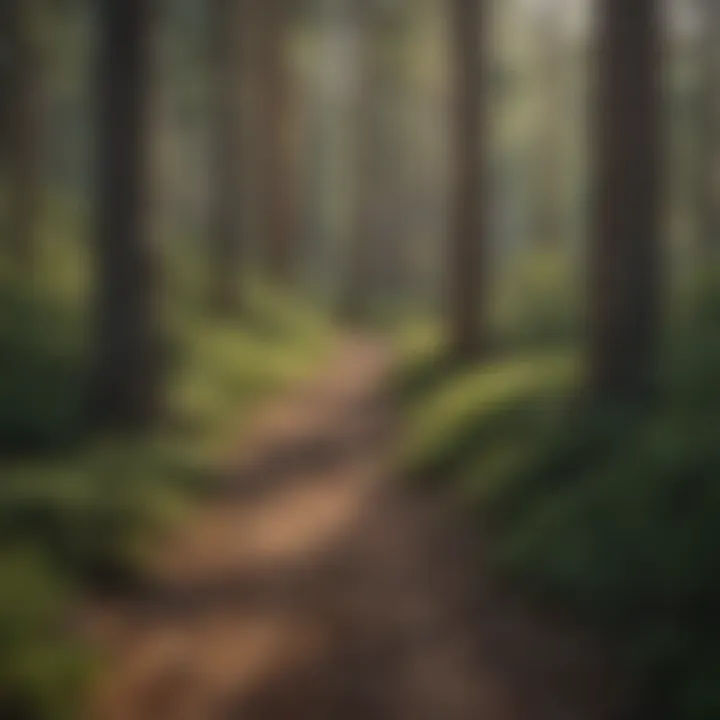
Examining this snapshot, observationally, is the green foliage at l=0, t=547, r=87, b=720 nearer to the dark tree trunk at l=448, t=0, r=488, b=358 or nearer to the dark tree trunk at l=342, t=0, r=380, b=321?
the dark tree trunk at l=448, t=0, r=488, b=358

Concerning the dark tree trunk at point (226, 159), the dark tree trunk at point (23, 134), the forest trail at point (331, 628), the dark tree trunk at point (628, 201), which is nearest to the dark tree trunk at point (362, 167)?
the dark tree trunk at point (226, 159)

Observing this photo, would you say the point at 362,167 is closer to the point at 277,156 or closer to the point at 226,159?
the point at 277,156

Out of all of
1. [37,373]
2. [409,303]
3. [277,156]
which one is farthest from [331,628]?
[409,303]

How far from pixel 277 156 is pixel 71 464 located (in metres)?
19.3

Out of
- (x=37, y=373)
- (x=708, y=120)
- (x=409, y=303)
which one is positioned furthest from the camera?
(x=409, y=303)

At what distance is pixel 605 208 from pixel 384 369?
1078cm

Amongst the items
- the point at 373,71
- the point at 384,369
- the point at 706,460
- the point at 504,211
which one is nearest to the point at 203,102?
the point at 373,71

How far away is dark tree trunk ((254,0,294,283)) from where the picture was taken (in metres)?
27.6

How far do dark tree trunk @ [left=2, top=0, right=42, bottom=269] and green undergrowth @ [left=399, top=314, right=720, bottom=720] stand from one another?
9.48 meters

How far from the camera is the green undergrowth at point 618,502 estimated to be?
6574mm

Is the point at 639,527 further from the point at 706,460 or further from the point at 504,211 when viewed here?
the point at 504,211

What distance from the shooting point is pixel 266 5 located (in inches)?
1037

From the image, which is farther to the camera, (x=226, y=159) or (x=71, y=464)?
(x=226, y=159)

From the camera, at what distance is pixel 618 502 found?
8.07 meters
